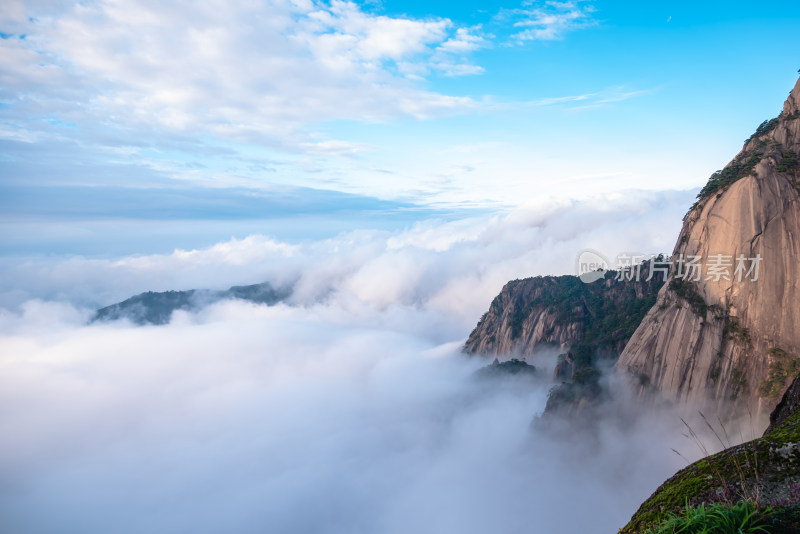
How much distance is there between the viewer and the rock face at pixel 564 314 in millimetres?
87500

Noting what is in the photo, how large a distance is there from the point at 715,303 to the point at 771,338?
23.0 ft

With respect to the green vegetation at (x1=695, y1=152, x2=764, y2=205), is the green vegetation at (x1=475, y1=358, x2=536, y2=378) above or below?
below

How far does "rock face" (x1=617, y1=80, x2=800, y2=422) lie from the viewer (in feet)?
157

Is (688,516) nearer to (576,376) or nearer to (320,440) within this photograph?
(576,376)

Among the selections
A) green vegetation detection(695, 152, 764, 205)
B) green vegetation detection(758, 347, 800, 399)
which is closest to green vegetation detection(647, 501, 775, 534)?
green vegetation detection(758, 347, 800, 399)

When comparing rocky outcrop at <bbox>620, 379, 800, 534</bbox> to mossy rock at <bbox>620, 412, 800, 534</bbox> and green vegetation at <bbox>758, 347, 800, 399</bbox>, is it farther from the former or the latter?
green vegetation at <bbox>758, 347, 800, 399</bbox>

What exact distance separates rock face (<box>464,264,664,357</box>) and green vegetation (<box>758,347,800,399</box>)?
107ft

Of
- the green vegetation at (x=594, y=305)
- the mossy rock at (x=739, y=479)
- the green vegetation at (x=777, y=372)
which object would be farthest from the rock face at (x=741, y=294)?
the mossy rock at (x=739, y=479)

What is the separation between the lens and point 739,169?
56.1 m

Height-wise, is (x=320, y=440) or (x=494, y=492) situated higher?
(x=494, y=492)

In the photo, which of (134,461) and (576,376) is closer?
(576,376)

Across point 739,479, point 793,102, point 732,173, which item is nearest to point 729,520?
point 739,479

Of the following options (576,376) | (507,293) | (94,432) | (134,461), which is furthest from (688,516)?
(94,432)

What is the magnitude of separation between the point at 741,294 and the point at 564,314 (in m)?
60.6
